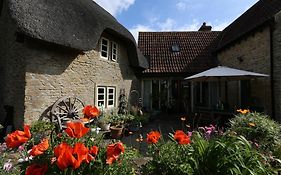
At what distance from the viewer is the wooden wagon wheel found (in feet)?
24.7

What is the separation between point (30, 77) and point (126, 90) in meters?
6.73

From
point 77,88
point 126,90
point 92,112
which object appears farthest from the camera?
point 126,90

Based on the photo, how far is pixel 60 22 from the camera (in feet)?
25.0

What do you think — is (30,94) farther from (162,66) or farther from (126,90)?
(162,66)

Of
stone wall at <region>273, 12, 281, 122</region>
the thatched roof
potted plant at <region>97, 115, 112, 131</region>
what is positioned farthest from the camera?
potted plant at <region>97, 115, 112, 131</region>

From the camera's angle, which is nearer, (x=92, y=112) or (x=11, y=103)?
(x=92, y=112)

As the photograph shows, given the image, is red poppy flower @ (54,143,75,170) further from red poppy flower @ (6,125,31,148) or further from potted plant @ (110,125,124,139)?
potted plant @ (110,125,124,139)

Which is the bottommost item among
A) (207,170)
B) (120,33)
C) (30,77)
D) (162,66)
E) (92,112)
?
(207,170)

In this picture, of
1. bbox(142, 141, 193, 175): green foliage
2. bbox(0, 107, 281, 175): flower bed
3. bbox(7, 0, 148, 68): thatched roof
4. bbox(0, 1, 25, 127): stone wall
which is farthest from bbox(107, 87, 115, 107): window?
bbox(142, 141, 193, 175): green foliage

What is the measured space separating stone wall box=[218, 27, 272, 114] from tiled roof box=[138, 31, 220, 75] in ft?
11.1

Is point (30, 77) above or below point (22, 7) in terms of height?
below

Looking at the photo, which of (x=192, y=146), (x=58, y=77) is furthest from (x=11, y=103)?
(x=192, y=146)

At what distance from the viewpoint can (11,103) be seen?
294 inches

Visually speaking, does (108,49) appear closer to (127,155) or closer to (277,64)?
(277,64)
